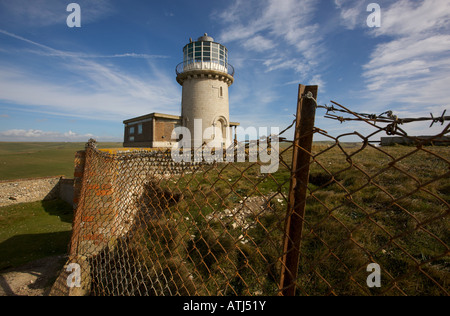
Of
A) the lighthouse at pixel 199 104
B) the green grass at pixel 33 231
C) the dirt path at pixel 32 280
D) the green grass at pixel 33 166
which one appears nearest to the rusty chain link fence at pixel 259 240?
the dirt path at pixel 32 280

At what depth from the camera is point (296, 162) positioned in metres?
1.18

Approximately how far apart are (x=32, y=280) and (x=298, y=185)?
613 centimetres

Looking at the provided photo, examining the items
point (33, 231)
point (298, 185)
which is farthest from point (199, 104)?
point (298, 185)

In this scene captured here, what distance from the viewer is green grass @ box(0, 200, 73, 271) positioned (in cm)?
678

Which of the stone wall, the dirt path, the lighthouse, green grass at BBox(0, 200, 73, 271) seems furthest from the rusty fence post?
the stone wall

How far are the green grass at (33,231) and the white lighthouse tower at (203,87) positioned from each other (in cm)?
1114

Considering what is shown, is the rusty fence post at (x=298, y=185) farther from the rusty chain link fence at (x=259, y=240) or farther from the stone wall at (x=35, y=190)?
the stone wall at (x=35, y=190)

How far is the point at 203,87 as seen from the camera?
17.5 m

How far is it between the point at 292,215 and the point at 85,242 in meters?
3.93

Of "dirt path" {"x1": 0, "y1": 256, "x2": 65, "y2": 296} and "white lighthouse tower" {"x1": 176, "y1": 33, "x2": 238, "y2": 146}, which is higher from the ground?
"white lighthouse tower" {"x1": 176, "y1": 33, "x2": 238, "y2": 146}

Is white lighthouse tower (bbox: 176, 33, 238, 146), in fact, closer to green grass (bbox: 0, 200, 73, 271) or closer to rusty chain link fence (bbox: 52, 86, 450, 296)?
green grass (bbox: 0, 200, 73, 271)

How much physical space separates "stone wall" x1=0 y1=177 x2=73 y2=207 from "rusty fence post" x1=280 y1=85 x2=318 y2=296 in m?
19.7

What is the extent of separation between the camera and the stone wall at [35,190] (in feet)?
48.8
